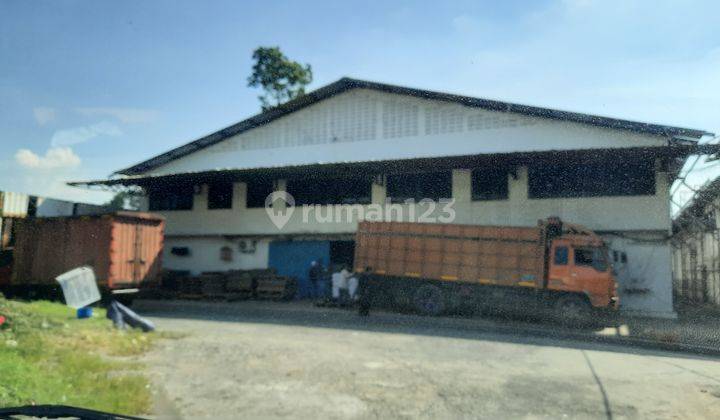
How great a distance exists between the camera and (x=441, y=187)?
17.9 meters

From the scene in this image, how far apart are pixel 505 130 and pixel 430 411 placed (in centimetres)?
1426

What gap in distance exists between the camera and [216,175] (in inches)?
781

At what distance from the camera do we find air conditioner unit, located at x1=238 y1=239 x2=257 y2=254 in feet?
67.6

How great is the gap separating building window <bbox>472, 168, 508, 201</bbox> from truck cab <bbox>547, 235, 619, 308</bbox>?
4042 millimetres

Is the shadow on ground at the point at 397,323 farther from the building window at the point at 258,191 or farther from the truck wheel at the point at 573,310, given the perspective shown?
the building window at the point at 258,191

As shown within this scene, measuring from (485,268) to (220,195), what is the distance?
13.1 m

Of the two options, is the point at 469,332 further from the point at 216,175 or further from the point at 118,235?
the point at 216,175

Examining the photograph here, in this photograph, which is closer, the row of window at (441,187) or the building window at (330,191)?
the row of window at (441,187)

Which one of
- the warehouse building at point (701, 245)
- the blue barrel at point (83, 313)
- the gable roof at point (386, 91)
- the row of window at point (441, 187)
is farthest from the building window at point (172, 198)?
the warehouse building at point (701, 245)

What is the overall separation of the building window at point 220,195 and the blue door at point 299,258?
3276 mm

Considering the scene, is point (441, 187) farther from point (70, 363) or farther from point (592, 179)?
point (70, 363)

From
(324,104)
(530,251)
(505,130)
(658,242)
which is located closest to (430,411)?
(530,251)

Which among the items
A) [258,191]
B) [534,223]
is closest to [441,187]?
[534,223]

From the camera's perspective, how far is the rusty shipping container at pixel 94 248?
14984 millimetres
